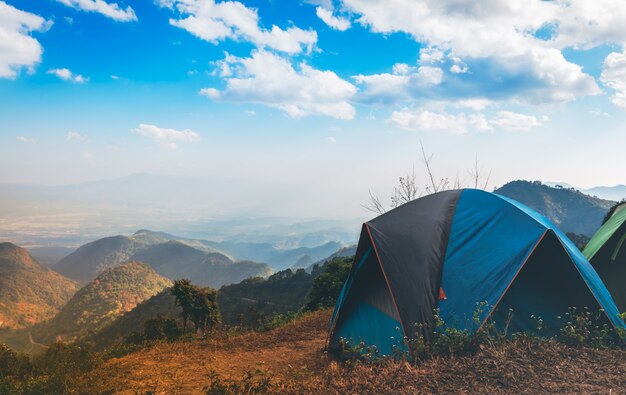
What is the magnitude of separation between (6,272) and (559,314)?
161939mm

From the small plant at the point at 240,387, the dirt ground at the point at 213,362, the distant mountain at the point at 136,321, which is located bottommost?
the distant mountain at the point at 136,321

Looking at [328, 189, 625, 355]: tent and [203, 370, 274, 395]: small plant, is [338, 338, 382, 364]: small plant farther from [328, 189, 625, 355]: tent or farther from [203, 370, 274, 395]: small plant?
[203, 370, 274, 395]: small plant

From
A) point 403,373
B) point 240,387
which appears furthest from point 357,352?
point 240,387

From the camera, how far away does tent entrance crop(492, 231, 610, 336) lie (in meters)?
7.41

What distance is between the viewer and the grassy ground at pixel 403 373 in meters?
5.54

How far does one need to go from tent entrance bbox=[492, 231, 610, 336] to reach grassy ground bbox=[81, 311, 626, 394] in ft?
2.19

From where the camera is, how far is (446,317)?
7355 millimetres

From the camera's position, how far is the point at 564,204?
422 feet

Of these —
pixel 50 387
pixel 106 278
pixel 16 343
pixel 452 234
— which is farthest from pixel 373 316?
pixel 106 278

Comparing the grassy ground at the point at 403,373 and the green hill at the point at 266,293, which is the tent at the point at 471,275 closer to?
the grassy ground at the point at 403,373

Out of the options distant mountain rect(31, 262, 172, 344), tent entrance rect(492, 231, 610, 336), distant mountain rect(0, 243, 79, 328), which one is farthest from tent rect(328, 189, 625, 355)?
distant mountain rect(0, 243, 79, 328)

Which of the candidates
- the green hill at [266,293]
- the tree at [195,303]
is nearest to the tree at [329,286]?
the tree at [195,303]

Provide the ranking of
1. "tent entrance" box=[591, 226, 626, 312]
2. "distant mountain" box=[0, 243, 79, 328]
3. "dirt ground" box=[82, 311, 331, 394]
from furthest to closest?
"distant mountain" box=[0, 243, 79, 328] < "tent entrance" box=[591, 226, 626, 312] < "dirt ground" box=[82, 311, 331, 394]

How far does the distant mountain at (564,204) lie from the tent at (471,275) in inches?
4603
